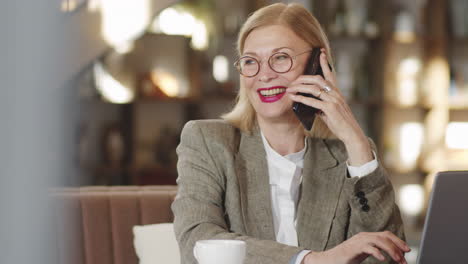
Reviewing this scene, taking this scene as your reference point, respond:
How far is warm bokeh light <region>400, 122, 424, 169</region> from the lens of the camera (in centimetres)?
430

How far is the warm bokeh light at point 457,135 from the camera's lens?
14.3ft

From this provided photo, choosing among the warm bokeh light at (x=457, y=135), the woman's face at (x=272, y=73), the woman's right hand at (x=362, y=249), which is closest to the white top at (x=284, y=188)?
the woman's face at (x=272, y=73)

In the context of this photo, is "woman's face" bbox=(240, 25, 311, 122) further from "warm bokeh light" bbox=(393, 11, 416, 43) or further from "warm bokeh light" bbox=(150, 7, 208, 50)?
"warm bokeh light" bbox=(393, 11, 416, 43)

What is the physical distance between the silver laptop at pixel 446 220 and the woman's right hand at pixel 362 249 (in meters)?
0.09

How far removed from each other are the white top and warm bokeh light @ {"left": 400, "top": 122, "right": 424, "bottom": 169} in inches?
111

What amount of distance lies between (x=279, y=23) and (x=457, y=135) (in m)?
3.15

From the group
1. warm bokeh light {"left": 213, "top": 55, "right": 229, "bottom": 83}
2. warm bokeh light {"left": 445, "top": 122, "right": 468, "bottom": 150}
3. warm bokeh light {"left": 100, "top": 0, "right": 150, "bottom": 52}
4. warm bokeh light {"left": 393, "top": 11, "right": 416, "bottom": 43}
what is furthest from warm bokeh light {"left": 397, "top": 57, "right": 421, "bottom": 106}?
warm bokeh light {"left": 100, "top": 0, "right": 150, "bottom": 52}

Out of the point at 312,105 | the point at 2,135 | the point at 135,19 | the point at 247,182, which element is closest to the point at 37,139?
the point at 2,135

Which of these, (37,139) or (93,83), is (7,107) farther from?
(93,83)

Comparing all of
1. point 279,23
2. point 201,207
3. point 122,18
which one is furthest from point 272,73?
point 122,18

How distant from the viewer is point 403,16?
167 inches

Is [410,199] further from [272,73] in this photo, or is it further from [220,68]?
[272,73]

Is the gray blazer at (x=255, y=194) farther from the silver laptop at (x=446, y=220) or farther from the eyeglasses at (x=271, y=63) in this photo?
the silver laptop at (x=446, y=220)

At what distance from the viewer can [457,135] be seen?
4.37 m
